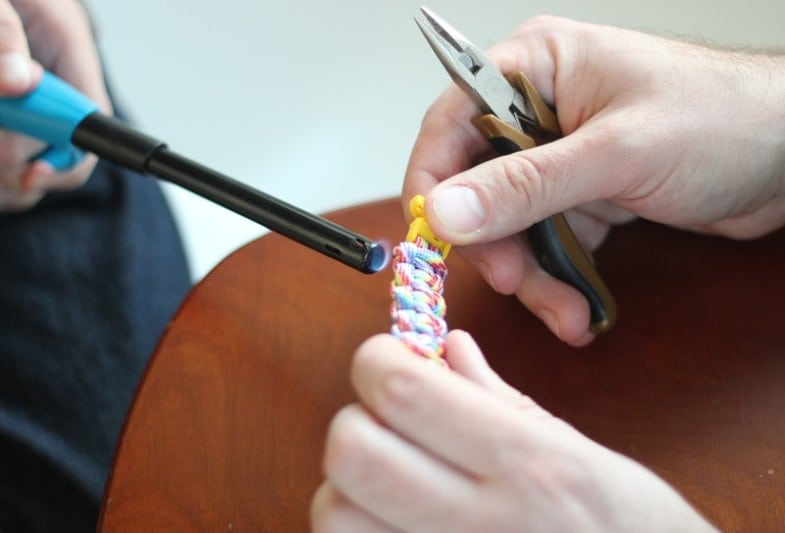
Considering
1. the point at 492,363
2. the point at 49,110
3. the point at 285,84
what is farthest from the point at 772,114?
the point at 285,84

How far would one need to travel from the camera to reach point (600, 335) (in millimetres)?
474

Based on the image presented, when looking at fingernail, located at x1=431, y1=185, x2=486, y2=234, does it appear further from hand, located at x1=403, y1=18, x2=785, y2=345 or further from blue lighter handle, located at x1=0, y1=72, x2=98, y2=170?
blue lighter handle, located at x1=0, y1=72, x2=98, y2=170

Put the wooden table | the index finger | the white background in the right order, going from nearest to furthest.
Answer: the wooden table
the index finger
the white background

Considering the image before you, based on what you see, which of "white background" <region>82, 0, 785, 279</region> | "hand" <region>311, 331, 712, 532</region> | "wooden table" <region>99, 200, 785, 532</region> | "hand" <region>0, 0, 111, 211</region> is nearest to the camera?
"hand" <region>311, 331, 712, 532</region>

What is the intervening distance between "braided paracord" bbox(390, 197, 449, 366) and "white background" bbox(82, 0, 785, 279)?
56 cm

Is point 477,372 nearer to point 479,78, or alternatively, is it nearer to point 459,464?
point 459,464

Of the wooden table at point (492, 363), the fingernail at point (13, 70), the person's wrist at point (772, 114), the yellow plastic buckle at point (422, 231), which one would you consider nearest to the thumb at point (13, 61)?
the fingernail at point (13, 70)

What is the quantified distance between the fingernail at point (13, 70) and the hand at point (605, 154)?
29 cm

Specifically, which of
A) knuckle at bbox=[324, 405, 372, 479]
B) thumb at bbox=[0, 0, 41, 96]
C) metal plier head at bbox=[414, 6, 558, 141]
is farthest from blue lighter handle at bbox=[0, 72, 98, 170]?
knuckle at bbox=[324, 405, 372, 479]

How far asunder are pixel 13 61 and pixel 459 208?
0.35 metres

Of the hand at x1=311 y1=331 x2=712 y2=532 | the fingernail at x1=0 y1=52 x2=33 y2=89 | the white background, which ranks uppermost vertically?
the white background

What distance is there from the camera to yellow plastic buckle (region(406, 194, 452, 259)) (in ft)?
1.35

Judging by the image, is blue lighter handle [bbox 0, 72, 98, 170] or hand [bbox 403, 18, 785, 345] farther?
blue lighter handle [bbox 0, 72, 98, 170]

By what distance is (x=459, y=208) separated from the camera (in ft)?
1.34
